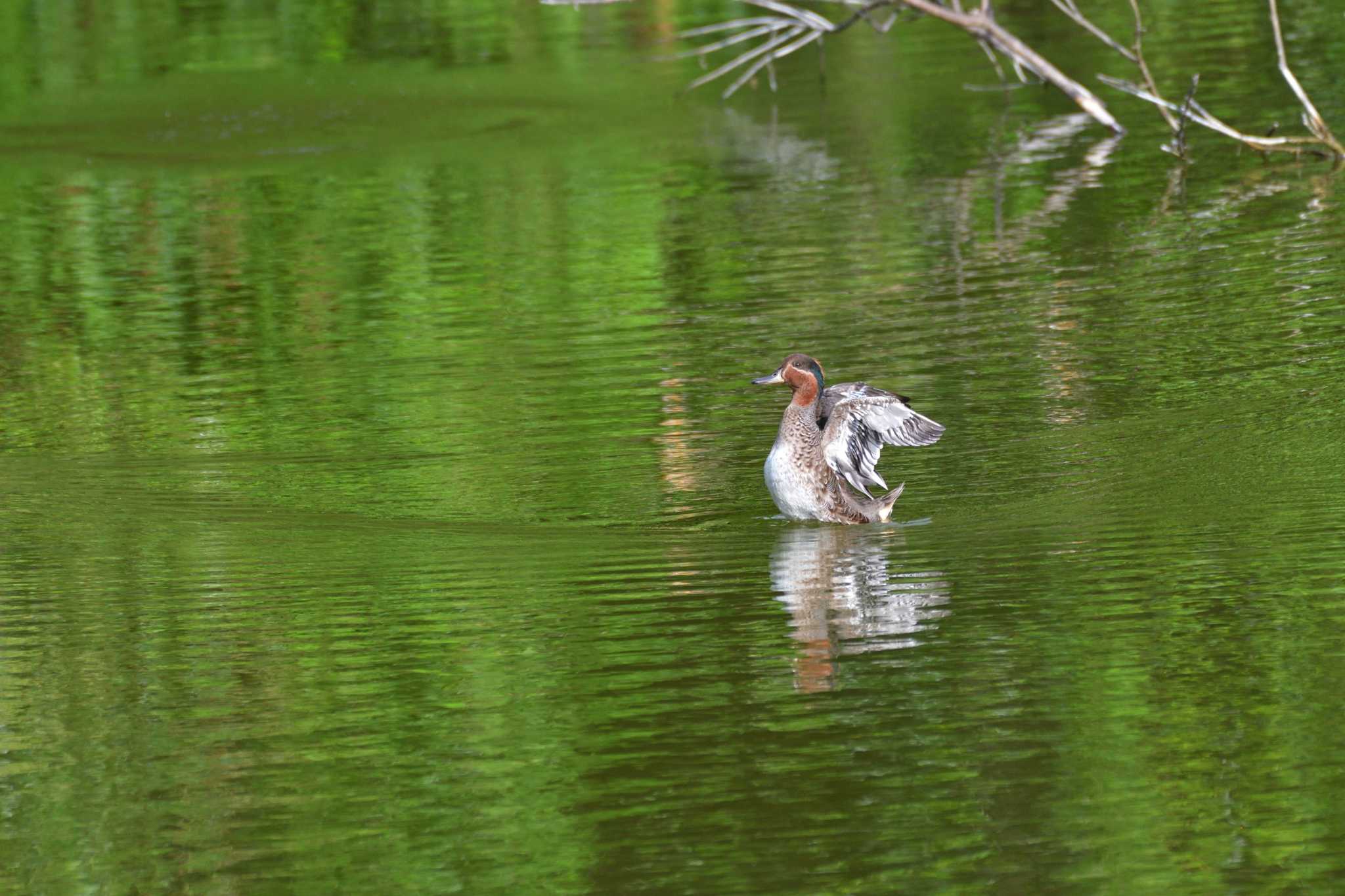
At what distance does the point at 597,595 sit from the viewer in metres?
8.00

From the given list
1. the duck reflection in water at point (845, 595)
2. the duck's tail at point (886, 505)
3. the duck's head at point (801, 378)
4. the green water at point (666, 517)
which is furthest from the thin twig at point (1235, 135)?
the duck reflection in water at point (845, 595)

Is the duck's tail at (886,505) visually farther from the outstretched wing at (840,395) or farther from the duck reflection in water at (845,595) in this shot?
the outstretched wing at (840,395)

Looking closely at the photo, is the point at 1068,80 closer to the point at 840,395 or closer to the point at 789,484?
the point at 840,395

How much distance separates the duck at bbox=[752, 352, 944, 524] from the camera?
9.09m

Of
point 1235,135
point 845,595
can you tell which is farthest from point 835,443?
point 1235,135

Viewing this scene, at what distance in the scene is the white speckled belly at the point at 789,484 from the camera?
9055 millimetres

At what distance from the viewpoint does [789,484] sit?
905 centimetres

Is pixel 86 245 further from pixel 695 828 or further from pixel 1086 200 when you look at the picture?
pixel 695 828

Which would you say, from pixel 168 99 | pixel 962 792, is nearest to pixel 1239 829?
pixel 962 792

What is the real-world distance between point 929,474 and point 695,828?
4409mm

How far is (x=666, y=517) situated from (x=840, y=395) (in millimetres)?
920

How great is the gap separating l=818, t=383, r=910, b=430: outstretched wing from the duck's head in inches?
3.1

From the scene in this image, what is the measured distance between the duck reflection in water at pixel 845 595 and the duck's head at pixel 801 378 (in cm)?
61

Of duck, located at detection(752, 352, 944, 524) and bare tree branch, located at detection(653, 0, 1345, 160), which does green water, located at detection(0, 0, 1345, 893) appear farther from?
bare tree branch, located at detection(653, 0, 1345, 160)
